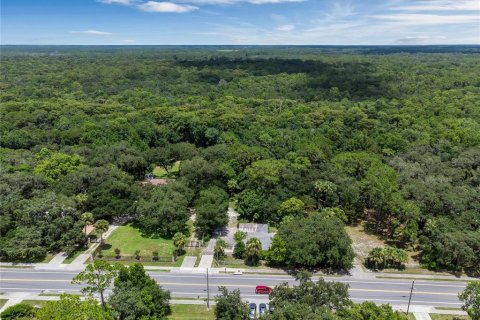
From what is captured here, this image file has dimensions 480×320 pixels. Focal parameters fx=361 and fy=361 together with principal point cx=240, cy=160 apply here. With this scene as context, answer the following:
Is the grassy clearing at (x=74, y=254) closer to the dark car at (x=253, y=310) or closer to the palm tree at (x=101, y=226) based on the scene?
the palm tree at (x=101, y=226)

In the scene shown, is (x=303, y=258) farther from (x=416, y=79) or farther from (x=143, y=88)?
(x=416, y=79)

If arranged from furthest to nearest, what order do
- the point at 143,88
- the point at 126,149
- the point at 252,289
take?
the point at 143,88
the point at 126,149
the point at 252,289

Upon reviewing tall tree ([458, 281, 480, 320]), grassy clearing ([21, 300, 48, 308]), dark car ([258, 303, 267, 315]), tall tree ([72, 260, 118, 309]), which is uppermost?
tall tree ([72, 260, 118, 309])

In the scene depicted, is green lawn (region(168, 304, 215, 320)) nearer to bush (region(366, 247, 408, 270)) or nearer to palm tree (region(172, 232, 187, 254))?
palm tree (region(172, 232, 187, 254))

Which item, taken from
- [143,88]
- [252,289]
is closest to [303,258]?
[252,289]

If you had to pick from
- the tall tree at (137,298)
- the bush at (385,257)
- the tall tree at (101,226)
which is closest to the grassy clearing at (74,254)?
the tall tree at (101,226)

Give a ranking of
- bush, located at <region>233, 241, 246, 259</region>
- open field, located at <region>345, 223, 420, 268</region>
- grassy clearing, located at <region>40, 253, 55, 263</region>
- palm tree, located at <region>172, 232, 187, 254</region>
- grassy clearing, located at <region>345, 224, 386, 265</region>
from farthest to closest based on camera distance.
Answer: grassy clearing, located at <region>345, 224, 386, 265</region>, open field, located at <region>345, 223, 420, 268</region>, palm tree, located at <region>172, 232, 187, 254</region>, bush, located at <region>233, 241, 246, 259</region>, grassy clearing, located at <region>40, 253, 55, 263</region>

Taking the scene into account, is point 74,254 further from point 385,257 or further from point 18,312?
point 385,257


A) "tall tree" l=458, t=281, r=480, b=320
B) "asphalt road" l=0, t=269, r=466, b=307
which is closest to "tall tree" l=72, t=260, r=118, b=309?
"asphalt road" l=0, t=269, r=466, b=307
